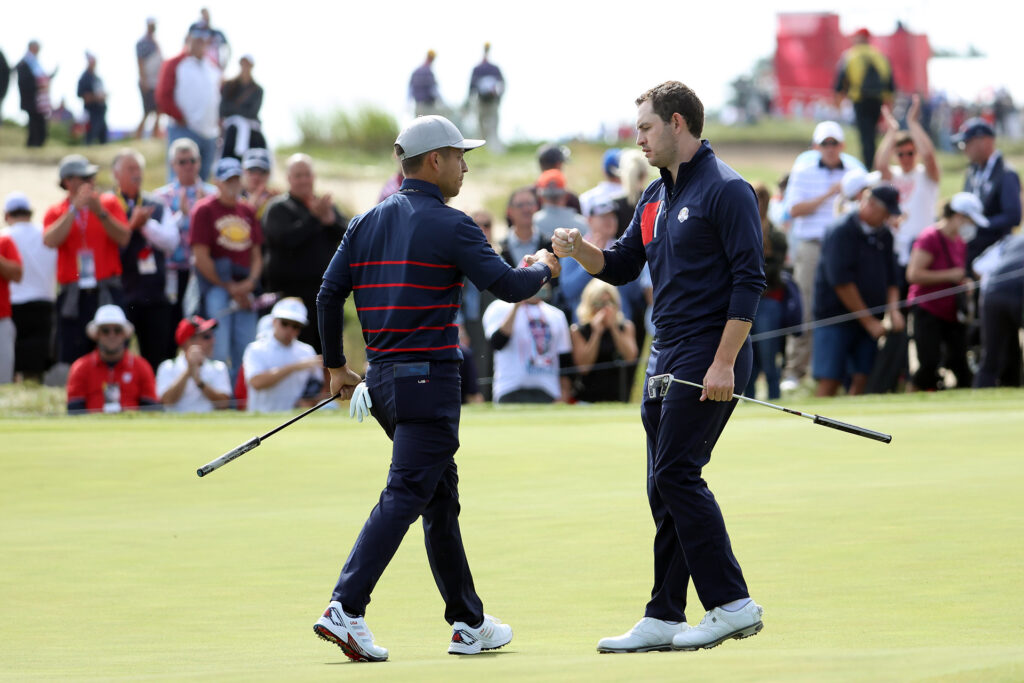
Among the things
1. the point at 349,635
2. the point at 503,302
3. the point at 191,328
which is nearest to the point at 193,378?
the point at 191,328

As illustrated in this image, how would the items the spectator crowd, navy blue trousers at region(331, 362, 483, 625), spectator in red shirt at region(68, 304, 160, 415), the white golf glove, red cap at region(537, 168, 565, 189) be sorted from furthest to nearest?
red cap at region(537, 168, 565, 189)
the spectator crowd
spectator in red shirt at region(68, 304, 160, 415)
the white golf glove
navy blue trousers at region(331, 362, 483, 625)

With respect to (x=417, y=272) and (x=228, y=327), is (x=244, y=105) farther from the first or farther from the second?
(x=417, y=272)

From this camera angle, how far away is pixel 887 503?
25.6 feet

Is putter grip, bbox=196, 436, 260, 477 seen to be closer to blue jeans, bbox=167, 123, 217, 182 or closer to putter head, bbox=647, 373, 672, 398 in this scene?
putter head, bbox=647, 373, 672, 398

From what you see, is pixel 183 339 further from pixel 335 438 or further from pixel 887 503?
pixel 887 503

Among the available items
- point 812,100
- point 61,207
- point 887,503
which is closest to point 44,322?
point 61,207

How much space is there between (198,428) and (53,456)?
126cm

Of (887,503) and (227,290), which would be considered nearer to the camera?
(887,503)

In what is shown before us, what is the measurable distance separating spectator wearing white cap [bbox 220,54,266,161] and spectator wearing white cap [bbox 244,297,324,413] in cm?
543

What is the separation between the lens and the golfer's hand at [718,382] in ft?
17.7

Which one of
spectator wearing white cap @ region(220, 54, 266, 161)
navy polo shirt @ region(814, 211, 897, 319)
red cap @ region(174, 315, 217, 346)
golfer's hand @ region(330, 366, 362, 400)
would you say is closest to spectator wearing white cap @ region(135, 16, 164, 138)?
spectator wearing white cap @ region(220, 54, 266, 161)

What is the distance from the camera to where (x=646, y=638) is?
5398mm

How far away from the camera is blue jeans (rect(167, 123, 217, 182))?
17656mm

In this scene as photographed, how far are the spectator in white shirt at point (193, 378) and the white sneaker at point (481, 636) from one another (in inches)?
302
